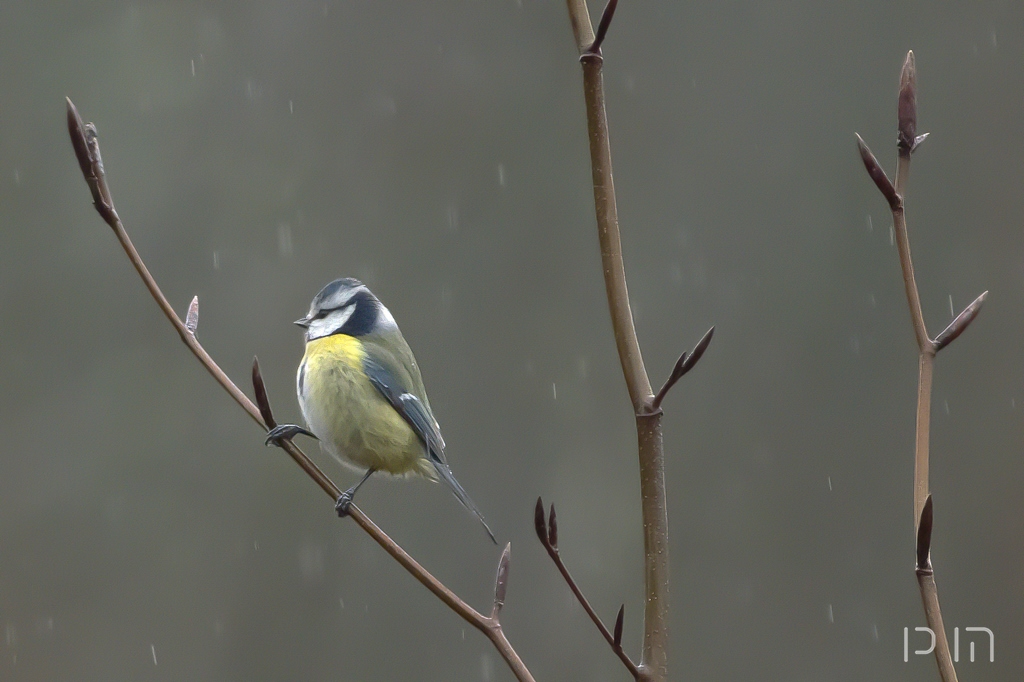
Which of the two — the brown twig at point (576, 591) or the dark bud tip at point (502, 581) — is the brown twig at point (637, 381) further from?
the dark bud tip at point (502, 581)

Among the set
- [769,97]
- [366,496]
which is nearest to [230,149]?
[366,496]

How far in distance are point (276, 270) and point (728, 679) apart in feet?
10.6

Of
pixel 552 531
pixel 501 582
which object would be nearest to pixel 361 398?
pixel 501 582

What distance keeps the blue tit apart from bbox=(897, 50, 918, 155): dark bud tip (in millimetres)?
1320

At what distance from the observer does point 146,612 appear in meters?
5.74

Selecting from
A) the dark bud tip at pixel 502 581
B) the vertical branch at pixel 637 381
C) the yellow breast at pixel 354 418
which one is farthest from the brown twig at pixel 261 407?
the yellow breast at pixel 354 418

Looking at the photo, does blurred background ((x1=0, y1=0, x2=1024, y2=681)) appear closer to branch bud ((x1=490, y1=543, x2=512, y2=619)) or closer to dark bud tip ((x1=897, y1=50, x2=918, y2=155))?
branch bud ((x1=490, y1=543, x2=512, y2=619))

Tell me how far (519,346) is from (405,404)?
3.78 meters

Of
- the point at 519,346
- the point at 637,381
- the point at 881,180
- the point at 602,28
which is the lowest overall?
the point at 519,346

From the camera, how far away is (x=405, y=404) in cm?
223

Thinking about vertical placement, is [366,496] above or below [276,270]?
below

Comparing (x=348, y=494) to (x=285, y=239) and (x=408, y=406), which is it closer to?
(x=408, y=406)

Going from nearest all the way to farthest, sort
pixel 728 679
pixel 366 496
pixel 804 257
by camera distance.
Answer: pixel 366 496 < pixel 728 679 < pixel 804 257

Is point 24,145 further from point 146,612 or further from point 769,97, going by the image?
point 769,97
